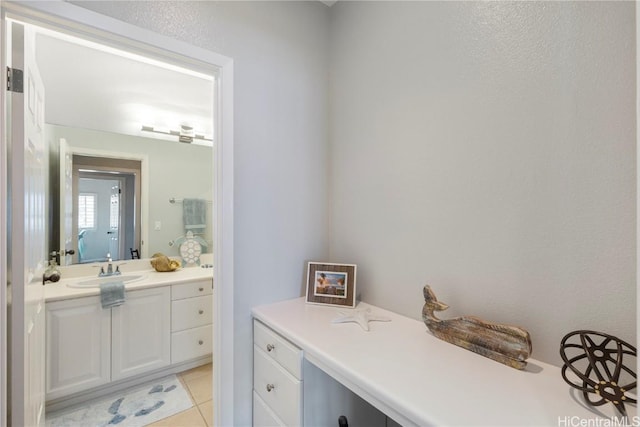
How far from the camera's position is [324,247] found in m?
1.78

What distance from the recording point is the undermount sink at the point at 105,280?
83.5 inches

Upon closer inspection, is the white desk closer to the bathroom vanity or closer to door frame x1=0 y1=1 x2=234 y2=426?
door frame x1=0 y1=1 x2=234 y2=426

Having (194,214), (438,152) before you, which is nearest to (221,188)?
(438,152)

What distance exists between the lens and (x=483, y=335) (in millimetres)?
970

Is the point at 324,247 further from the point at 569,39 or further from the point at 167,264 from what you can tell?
the point at 167,264

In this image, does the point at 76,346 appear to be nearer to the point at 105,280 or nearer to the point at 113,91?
the point at 105,280

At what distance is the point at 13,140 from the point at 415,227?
1656mm

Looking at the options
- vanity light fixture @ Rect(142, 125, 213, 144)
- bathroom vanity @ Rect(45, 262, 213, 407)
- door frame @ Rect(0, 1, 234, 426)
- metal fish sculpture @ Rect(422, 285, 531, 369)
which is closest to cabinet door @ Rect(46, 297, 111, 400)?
bathroom vanity @ Rect(45, 262, 213, 407)

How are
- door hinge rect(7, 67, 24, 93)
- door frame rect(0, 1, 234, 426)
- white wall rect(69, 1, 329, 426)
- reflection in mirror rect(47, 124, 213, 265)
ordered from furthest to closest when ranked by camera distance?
reflection in mirror rect(47, 124, 213, 265), white wall rect(69, 1, 329, 426), door frame rect(0, 1, 234, 426), door hinge rect(7, 67, 24, 93)

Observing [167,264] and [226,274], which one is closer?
[226,274]

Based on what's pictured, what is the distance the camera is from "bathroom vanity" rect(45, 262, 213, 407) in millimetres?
1855

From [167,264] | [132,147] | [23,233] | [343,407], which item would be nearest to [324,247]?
[343,407]

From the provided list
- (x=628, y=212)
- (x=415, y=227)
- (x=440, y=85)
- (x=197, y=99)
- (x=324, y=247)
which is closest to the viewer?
(x=628, y=212)

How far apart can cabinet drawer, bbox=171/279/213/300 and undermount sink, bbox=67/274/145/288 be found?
35 centimetres
